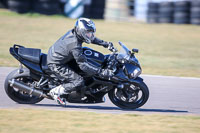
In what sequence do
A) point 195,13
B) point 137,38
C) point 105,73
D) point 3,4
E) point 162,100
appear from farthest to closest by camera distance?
point 3,4 → point 195,13 → point 137,38 → point 162,100 → point 105,73

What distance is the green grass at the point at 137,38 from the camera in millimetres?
11758

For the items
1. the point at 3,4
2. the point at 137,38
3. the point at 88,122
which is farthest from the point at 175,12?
the point at 88,122

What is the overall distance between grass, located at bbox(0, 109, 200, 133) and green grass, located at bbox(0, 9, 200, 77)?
14.8 ft

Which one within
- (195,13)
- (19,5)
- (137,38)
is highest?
(195,13)

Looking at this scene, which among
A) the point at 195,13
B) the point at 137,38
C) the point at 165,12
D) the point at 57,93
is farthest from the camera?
the point at 165,12

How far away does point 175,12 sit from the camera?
21.5 metres

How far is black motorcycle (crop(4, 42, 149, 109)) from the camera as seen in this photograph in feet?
20.2

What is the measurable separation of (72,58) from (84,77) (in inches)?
15.9

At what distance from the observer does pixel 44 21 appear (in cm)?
2030

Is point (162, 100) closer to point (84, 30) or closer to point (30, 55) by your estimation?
point (84, 30)

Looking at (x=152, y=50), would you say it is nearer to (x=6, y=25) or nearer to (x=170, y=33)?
(x=170, y=33)

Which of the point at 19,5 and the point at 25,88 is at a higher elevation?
the point at 19,5

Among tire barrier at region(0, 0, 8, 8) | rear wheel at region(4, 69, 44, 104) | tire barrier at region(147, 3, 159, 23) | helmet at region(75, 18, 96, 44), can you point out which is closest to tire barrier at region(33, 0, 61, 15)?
tire barrier at region(0, 0, 8, 8)

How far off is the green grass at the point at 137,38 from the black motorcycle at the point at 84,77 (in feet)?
13.0
